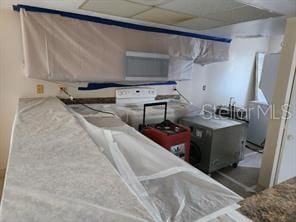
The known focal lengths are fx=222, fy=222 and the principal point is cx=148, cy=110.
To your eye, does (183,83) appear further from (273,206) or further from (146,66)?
(273,206)

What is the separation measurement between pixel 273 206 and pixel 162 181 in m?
0.62

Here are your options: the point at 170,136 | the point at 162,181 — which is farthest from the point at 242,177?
the point at 162,181

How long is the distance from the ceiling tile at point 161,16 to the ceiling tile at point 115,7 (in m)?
0.12

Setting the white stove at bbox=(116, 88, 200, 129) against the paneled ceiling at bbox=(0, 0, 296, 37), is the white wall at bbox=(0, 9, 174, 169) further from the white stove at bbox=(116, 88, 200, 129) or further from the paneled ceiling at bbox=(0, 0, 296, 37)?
the white stove at bbox=(116, 88, 200, 129)

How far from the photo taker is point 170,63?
3496 mm

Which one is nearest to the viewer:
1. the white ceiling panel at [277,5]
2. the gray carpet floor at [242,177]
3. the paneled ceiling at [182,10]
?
the white ceiling panel at [277,5]

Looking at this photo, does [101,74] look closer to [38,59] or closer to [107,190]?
[38,59]

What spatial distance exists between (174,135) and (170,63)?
55.8 inches

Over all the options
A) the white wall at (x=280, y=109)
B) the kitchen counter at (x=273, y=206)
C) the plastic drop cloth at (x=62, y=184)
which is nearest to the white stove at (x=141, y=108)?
the white wall at (x=280, y=109)

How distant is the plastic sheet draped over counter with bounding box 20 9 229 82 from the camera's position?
8.03 ft

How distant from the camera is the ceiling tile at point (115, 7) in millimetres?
2152

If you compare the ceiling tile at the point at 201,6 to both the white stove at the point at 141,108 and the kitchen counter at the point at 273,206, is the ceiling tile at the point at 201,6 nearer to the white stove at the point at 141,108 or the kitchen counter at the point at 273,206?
the white stove at the point at 141,108

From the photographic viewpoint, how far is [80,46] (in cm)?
272

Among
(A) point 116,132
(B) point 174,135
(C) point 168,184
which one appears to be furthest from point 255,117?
(C) point 168,184
